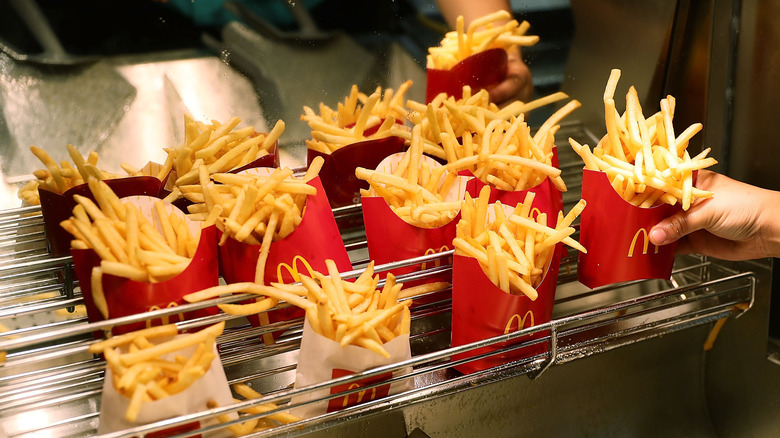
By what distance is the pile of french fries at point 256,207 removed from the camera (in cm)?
118

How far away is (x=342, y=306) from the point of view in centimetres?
109

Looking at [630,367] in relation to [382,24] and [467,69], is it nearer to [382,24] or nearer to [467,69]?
[467,69]

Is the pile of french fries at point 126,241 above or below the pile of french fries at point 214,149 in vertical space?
below

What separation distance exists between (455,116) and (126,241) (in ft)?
2.65

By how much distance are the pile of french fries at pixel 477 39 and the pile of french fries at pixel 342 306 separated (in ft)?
2.74

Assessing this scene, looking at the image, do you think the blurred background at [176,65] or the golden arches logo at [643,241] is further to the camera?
the blurred background at [176,65]

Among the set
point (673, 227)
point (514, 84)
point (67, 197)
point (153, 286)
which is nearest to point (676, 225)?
point (673, 227)

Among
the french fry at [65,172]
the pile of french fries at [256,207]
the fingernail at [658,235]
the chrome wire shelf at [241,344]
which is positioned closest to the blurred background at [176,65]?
the french fry at [65,172]

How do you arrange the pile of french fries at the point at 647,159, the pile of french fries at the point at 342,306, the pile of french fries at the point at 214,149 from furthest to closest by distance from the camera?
the pile of french fries at the point at 214,149 < the pile of french fries at the point at 647,159 < the pile of french fries at the point at 342,306

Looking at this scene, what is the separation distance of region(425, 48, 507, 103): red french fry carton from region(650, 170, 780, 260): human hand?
615mm

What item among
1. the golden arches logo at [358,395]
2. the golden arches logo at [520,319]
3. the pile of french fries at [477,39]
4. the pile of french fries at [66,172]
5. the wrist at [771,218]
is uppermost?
the pile of french fries at [477,39]


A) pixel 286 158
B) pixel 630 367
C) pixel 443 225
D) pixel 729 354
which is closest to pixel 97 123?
pixel 286 158

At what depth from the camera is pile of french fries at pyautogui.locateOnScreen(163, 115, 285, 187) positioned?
1408 mm

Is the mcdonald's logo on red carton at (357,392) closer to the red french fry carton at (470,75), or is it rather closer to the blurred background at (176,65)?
the blurred background at (176,65)
